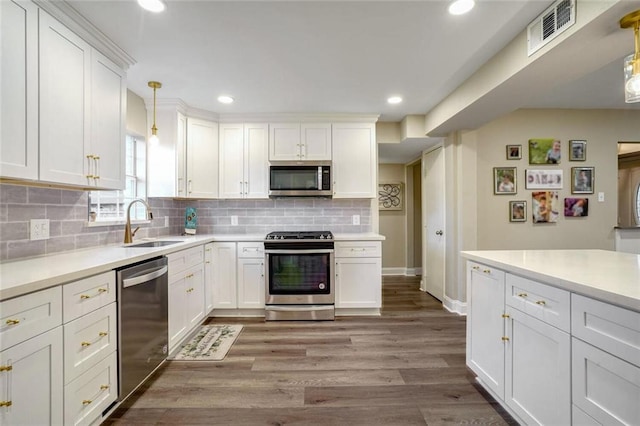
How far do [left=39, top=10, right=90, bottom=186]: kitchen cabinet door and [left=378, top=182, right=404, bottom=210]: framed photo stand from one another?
452cm

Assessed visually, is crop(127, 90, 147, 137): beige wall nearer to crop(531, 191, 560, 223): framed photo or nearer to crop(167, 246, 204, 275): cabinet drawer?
crop(167, 246, 204, 275): cabinet drawer

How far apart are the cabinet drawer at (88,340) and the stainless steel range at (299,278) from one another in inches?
65.5

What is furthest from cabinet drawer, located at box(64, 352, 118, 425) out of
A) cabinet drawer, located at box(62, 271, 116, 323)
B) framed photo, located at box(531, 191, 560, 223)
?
framed photo, located at box(531, 191, 560, 223)

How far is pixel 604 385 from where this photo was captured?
103 centimetres

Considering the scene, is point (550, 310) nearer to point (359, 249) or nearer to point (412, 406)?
point (412, 406)

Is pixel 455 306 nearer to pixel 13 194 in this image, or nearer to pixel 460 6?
pixel 460 6

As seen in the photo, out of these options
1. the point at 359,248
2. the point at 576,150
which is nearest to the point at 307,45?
the point at 359,248

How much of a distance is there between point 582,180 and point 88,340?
16.6ft

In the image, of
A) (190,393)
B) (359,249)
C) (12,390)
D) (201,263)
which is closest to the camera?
(12,390)

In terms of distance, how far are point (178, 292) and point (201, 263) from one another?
556 millimetres

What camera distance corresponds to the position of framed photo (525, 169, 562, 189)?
135 inches

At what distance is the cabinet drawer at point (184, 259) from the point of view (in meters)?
2.30

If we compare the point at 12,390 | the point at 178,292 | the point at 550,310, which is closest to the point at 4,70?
the point at 12,390

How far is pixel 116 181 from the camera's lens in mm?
2047
